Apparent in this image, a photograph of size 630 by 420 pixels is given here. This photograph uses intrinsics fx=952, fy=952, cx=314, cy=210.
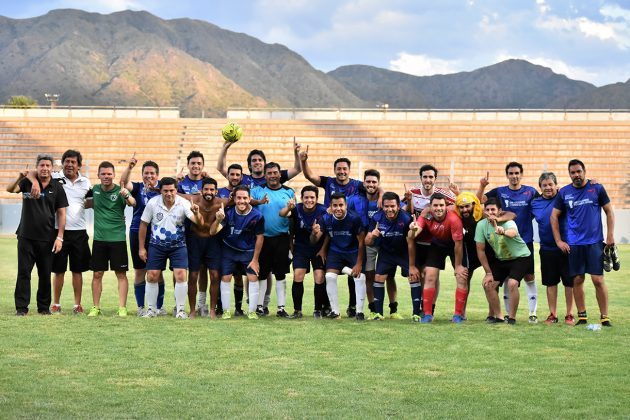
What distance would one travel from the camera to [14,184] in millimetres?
10719

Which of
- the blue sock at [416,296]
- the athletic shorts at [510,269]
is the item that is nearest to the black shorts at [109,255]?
the blue sock at [416,296]

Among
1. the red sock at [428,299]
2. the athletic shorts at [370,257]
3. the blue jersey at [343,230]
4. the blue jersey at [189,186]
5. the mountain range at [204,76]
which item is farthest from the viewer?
the mountain range at [204,76]

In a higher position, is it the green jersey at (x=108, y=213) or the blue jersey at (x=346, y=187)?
the blue jersey at (x=346, y=187)

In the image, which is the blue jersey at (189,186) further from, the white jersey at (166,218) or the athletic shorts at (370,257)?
the athletic shorts at (370,257)

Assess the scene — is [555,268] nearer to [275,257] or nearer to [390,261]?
[390,261]

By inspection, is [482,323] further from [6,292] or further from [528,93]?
[528,93]

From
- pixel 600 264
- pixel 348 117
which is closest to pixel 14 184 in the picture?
pixel 600 264

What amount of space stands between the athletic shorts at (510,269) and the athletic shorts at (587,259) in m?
0.51

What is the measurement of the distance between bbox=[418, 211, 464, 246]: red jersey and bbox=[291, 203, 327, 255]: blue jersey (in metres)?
1.21

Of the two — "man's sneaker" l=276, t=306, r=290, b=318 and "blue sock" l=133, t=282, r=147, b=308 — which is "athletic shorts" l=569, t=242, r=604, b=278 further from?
"blue sock" l=133, t=282, r=147, b=308

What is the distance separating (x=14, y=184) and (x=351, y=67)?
18129cm

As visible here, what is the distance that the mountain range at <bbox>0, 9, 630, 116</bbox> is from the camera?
483ft

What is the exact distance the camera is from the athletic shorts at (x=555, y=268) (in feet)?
34.6

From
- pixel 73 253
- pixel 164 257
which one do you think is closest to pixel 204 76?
pixel 73 253
